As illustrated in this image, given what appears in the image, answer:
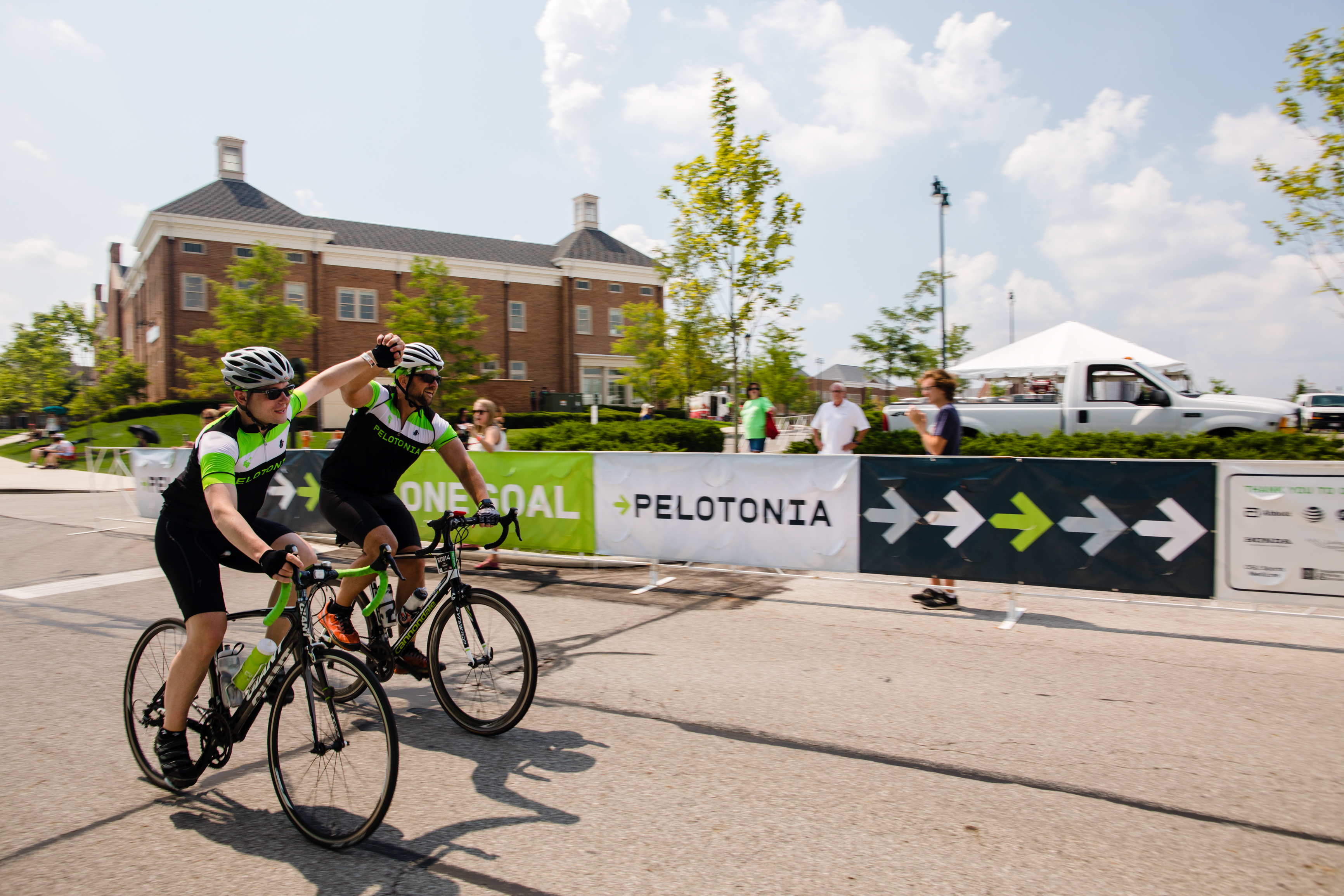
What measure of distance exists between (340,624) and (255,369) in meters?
1.69

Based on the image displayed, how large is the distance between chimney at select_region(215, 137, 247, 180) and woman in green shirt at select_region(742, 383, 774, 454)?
44001 mm

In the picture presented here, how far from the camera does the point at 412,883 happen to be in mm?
2865

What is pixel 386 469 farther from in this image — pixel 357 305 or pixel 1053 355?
pixel 357 305

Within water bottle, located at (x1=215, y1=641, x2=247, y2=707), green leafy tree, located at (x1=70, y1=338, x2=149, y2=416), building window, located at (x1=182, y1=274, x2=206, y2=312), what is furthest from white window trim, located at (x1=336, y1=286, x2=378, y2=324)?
water bottle, located at (x1=215, y1=641, x2=247, y2=707)

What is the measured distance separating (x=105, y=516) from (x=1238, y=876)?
17453 millimetres

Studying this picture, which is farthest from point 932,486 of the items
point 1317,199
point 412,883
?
point 1317,199

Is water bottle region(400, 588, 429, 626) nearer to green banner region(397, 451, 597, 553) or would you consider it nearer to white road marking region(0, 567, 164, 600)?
green banner region(397, 451, 597, 553)

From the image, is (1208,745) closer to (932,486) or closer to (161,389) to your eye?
(932,486)

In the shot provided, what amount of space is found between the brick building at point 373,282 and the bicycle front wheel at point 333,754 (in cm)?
4351

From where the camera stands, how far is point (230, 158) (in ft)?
149

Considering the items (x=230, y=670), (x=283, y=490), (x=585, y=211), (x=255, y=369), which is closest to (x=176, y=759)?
(x=230, y=670)

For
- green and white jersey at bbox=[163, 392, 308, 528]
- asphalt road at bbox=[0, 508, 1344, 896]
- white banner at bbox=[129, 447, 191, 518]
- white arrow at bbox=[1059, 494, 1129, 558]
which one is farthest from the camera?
white banner at bbox=[129, 447, 191, 518]

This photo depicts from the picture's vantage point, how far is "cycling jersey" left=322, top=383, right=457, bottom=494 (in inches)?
186

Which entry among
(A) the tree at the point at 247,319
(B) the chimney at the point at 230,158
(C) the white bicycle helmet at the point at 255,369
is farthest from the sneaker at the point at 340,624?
(B) the chimney at the point at 230,158
